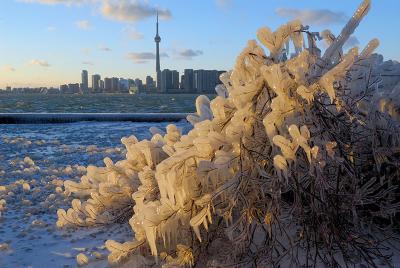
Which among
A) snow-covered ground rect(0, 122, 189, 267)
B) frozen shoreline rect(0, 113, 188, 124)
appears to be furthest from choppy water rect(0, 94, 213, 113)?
snow-covered ground rect(0, 122, 189, 267)

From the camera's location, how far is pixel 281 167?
231cm

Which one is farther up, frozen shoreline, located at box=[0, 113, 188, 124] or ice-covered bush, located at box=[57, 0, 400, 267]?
ice-covered bush, located at box=[57, 0, 400, 267]

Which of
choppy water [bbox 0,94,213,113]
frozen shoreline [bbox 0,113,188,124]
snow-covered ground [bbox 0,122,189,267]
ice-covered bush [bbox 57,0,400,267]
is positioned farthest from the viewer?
choppy water [bbox 0,94,213,113]

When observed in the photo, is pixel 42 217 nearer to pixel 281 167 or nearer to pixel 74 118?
pixel 281 167

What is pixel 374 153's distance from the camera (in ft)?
9.66

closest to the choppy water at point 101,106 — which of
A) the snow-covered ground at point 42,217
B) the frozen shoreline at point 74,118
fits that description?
the frozen shoreline at point 74,118

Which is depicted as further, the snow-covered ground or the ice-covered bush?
the snow-covered ground

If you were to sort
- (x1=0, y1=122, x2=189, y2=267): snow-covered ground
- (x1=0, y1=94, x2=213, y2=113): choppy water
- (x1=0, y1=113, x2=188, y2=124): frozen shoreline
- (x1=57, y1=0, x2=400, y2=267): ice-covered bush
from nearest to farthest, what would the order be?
1. (x1=57, y1=0, x2=400, y2=267): ice-covered bush
2. (x1=0, y1=122, x2=189, y2=267): snow-covered ground
3. (x1=0, y1=113, x2=188, y2=124): frozen shoreline
4. (x1=0, y1=94, x2=213, y2=113): choppy water

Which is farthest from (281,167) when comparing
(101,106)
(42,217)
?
(101,106)

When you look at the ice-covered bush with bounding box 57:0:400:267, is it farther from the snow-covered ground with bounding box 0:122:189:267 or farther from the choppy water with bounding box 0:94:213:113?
the choppy water with bounding box 0:94:213:113

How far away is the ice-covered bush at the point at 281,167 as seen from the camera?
8.18 ft

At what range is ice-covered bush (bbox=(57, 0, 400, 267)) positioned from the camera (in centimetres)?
249

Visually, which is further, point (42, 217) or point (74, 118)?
point (74, 118)

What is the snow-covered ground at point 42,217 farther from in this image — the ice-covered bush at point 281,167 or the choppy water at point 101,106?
the choppy water at point 101,106
